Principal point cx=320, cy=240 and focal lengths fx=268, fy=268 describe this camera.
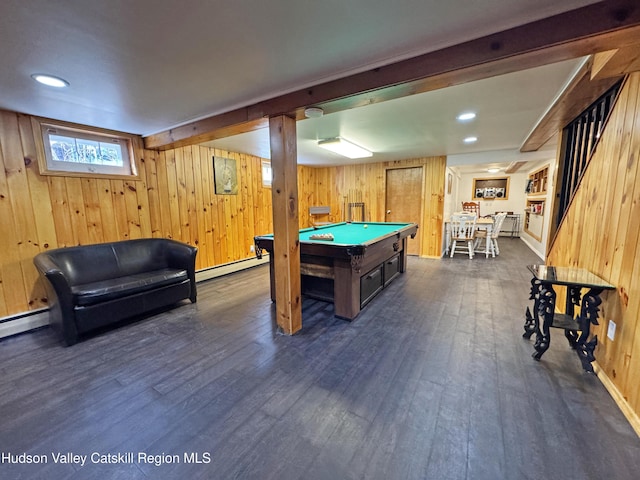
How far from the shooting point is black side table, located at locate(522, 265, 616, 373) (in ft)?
6.36

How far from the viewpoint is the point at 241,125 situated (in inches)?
105

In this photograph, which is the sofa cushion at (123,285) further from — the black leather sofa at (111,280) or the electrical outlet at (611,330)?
the electrical outlet at (611,330)

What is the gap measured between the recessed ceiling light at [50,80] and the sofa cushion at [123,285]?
1745 mm

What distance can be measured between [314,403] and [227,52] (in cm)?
227

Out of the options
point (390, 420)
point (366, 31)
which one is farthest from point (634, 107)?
point (390, 420)

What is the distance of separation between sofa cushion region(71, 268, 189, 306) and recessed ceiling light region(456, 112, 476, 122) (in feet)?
12.2

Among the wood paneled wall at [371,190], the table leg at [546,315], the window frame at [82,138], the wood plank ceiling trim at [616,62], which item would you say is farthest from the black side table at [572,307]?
the window frame at [82,138]

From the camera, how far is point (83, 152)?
324cm

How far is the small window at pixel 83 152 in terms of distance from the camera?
115 inches

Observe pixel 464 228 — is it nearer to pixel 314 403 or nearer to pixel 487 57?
pixel 487 57

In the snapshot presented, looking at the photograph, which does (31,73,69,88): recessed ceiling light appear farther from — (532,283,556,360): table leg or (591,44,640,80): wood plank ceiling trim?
(532,283,556,360): table leg

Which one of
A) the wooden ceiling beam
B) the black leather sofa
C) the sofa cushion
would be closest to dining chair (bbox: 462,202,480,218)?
the wooden ceiling beam

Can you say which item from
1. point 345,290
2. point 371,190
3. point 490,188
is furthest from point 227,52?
point 490,188

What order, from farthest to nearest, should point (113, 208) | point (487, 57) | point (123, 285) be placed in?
1. point (113, 208)
2. point (123, 285)
3. point (487, 57)
